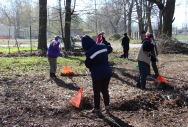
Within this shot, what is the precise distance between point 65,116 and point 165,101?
8.49 ft

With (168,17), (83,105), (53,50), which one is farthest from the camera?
(168,17)

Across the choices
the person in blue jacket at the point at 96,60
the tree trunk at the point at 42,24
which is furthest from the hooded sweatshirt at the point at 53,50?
the tree trunk at the point at 42,24

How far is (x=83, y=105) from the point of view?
6.73m

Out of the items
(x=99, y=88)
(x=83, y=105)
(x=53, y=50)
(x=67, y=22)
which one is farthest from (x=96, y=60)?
(x=67, y=22)

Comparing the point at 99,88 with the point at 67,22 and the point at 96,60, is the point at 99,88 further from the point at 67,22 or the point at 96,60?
the point at 67,22

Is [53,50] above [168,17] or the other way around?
the other way around

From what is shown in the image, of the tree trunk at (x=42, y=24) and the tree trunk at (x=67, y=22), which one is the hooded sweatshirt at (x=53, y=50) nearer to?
the tree trunk at (x=42, y=24)

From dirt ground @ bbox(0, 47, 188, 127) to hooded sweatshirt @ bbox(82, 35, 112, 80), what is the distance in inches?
34.7

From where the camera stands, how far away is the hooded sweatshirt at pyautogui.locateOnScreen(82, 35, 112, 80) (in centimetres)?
593

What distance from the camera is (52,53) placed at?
33.9 feet

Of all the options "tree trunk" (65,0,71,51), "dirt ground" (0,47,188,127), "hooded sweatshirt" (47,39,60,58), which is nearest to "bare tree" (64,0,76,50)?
"tree trunk" (65,0,71,51)

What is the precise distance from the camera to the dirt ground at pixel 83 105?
18.5 ft

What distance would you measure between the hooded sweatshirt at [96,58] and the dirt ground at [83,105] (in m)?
0.88

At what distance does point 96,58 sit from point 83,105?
1.39 meters
